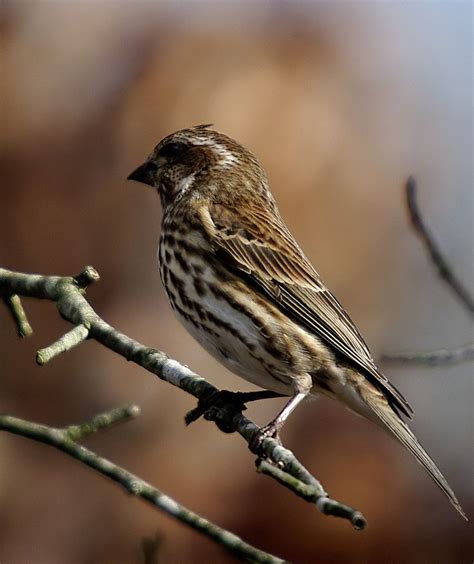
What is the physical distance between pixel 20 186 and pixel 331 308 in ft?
10.5

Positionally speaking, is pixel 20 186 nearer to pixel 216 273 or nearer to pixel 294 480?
pixel 216 273

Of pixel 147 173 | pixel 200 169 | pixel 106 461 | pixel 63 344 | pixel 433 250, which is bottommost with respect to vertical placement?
pixel 106 461

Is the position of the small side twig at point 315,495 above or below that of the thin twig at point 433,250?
below

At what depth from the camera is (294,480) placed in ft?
13.0

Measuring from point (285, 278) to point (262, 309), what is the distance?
35 cm

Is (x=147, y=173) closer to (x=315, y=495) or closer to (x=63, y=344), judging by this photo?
(x=63, y=344)

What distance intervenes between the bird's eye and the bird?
28 cm

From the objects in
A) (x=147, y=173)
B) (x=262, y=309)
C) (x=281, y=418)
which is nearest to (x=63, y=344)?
(x=281, y=418)

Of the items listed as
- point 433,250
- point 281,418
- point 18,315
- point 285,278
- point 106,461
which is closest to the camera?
point 106,461

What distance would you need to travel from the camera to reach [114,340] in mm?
5023

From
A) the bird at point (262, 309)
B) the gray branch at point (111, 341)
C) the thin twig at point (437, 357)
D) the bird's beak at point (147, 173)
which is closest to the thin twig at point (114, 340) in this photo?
the gray branch at point (111, 341)

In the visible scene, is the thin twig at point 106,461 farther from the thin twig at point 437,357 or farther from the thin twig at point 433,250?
the thin twig at point 433,250

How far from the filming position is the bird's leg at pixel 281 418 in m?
4.92

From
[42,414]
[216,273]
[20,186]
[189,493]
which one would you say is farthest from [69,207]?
[216,273]
